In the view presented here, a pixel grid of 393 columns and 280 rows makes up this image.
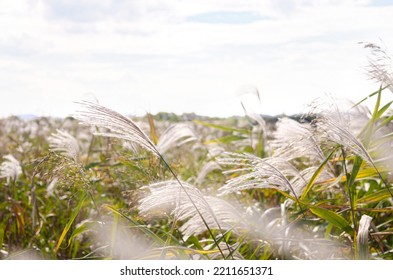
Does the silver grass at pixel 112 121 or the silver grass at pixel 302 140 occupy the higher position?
the silver grass at pixel 112 121

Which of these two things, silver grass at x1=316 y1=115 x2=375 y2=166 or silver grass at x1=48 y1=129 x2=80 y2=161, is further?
silver grass at x1=48 y1=129 x2=80 y2=161

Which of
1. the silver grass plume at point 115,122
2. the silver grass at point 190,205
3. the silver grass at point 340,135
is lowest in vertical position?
the silver grass at point 190,205

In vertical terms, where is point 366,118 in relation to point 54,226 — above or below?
above

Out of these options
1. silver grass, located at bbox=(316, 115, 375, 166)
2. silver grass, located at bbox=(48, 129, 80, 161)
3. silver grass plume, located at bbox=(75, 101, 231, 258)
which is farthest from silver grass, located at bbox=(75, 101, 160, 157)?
silver grass, located at bbox=(316, 115, 375, 166)

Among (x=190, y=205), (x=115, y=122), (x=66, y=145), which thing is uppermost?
(x=115, y=122)

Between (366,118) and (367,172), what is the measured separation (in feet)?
1.12

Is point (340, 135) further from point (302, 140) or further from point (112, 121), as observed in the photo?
point (112, 121)

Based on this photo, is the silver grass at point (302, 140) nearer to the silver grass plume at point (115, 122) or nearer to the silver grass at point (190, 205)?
the silver grass at point (190, 205)

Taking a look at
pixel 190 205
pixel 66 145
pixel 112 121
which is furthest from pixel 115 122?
pixel 66 145

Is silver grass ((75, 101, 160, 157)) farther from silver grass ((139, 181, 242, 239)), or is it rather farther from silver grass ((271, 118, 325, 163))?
silver grass ((271, 118, 325, 163))

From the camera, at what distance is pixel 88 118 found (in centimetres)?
145

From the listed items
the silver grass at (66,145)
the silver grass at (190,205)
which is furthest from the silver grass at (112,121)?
the silver grass at (66,145)
